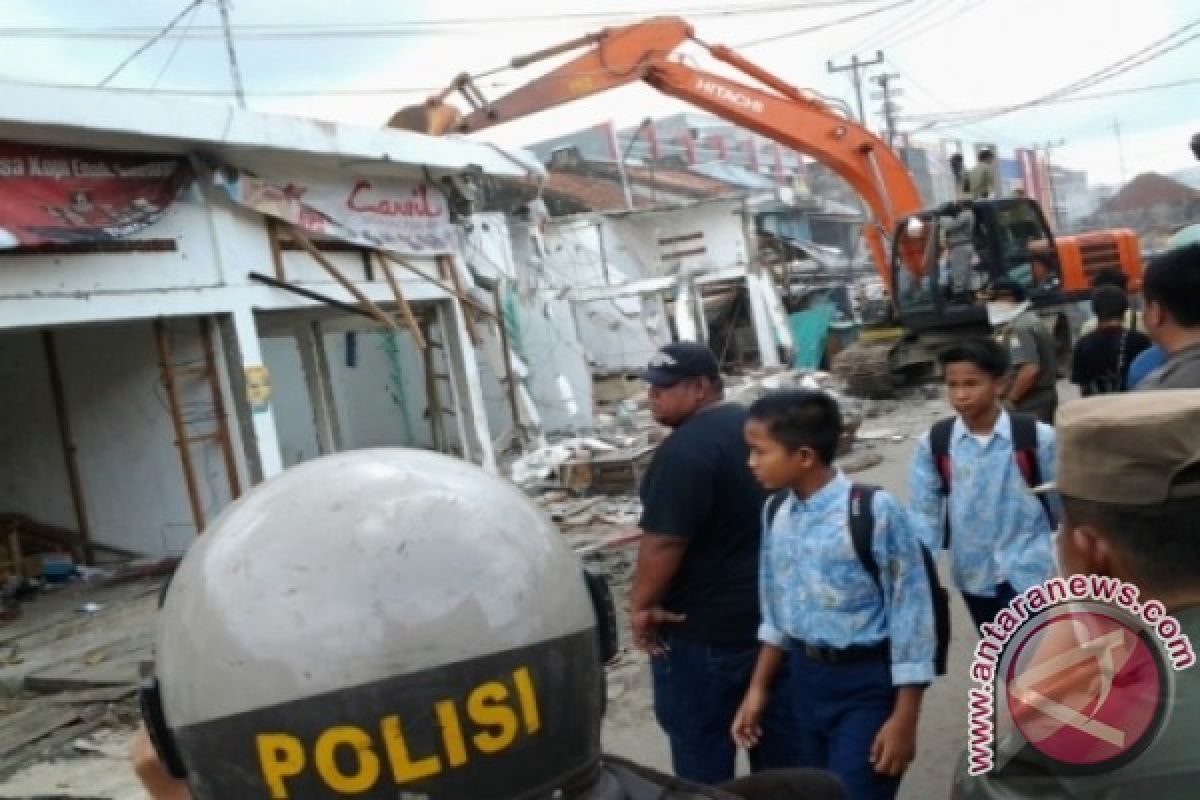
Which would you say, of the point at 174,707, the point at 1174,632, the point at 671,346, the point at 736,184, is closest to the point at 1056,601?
the point at 1174,632

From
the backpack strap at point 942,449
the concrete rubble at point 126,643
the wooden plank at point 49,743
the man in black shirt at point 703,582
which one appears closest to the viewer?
the man in black shirt at point 703,582

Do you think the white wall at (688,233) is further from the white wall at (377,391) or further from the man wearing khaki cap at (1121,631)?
the man wearing khaki cap at (1121,631)

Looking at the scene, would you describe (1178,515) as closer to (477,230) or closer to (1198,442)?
(1198,442)

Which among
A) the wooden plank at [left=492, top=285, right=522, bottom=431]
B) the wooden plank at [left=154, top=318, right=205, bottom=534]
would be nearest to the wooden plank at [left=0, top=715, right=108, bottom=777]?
the wooden plank at [left=154, top=318, right=205, bottom=534]

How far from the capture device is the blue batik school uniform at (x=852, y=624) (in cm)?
266

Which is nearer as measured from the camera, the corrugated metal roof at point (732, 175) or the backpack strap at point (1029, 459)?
the backpack strap at point (1029, 459)

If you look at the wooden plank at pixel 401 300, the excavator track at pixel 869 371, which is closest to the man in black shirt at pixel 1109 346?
the wooden plank at pixel 401 300

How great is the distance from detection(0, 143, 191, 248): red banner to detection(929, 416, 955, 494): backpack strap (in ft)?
20.7

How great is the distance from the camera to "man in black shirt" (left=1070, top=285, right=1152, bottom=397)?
5691mm

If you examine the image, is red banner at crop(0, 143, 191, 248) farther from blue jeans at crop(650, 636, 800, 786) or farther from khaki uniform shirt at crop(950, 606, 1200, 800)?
khaki uniform shirt at crop(950, 606, 1200, 800)

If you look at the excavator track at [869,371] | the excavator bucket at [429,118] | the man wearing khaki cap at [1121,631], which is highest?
the excavator bucket at [429,118]

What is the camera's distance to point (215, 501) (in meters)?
9.86

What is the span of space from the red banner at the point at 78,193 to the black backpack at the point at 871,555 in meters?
6.48

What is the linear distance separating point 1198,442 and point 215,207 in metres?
9.28
